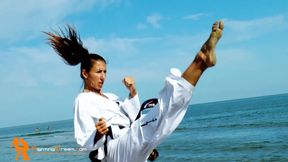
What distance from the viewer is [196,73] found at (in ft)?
8.59

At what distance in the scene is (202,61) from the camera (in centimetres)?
260

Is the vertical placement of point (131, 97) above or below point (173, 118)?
above

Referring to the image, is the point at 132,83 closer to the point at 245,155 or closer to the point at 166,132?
the point at 166,132

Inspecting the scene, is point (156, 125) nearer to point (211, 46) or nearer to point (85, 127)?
point (211, 46)

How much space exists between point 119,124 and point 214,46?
1.40 meters

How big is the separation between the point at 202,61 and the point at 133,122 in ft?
3.11

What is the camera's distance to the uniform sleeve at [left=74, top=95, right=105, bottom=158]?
10.9 feet

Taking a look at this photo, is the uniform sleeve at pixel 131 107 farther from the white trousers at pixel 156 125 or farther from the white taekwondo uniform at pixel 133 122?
the white trousers at pixel 156 125

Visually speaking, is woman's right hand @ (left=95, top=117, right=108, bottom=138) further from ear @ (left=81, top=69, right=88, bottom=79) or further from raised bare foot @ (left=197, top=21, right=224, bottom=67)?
raised bare foot @ (left=197, top=21, right=224, bottom=67)

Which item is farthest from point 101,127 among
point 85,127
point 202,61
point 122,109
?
point 202,61

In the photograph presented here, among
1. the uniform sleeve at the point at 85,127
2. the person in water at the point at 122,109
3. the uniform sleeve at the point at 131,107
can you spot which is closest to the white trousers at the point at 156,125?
the person in water at the point at 122,109

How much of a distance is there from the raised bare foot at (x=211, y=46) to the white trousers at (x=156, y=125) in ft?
0.65

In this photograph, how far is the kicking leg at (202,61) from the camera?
259cm

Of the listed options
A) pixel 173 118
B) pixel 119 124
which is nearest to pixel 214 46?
pixel 173 118
